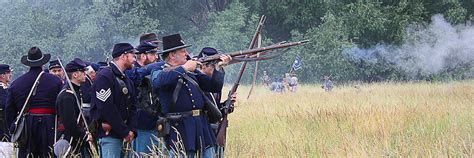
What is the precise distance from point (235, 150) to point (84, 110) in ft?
6.14

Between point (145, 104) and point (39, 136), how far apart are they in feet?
4.17

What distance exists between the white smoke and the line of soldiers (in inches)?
659

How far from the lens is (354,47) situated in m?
30.5

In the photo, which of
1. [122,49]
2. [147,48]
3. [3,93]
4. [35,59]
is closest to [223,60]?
[122,49]

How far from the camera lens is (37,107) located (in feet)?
24.6

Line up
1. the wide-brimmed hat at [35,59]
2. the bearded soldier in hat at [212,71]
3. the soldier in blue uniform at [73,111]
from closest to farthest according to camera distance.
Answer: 1. the bearded soldier in hat at [212,71]
2. the soldier in blue uniform at [73,111]
3. the wide-brimmed hat at [35,59]

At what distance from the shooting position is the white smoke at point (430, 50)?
23078 millimetres

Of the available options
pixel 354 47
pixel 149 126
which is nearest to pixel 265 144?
pixel 149 126

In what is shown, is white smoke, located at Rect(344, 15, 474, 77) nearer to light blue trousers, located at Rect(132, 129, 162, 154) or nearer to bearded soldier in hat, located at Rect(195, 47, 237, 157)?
bearded soldier in hat, located at Rect(195, 47, 237, 157)

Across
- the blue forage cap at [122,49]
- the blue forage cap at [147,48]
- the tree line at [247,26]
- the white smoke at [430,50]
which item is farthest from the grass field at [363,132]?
the tree line at [247,26]

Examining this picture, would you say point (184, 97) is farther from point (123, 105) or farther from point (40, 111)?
point (40, 111)

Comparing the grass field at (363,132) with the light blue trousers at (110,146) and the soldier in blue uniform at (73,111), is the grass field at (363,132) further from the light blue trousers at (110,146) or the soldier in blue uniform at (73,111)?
the soldier in blue uniform at (73,111)

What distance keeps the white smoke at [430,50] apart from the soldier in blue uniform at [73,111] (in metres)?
16.7

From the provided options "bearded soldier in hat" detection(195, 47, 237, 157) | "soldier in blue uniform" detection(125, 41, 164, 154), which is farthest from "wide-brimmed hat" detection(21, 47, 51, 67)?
"bearded soldier in hat" detection(195, 47, 237, 157)
